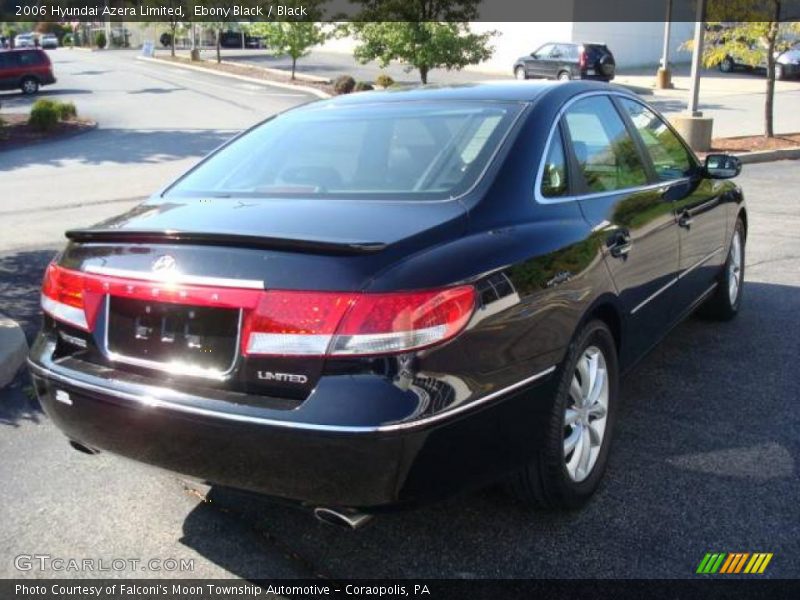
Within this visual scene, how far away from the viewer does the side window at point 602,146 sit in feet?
12.5

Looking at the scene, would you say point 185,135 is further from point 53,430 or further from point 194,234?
point 194,234

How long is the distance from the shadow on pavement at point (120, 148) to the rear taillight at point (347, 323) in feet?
47.2

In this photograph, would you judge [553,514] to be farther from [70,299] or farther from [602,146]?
[70,299]

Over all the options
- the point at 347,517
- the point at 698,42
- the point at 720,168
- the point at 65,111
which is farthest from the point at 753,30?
the point at 65,111

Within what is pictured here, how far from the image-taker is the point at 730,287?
5.71 metres

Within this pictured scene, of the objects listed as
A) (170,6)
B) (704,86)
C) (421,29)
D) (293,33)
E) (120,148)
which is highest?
(170,6)

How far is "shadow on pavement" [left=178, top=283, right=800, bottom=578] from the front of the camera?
121 inches

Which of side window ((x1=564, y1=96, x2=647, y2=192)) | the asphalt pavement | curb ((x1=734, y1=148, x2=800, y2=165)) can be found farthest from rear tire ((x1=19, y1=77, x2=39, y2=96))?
side window ((x1=564, y1=96, x2=647, y2=192))

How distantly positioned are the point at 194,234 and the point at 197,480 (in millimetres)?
820

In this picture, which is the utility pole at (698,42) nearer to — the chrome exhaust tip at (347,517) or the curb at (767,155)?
the curb at (767,155)

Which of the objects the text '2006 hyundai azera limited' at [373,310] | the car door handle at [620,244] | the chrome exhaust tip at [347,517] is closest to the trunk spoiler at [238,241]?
the text '2006 hyundai azera limited' at [373,310]

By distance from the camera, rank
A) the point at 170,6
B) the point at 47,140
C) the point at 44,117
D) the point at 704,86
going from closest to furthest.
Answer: the point at 47,140
the point at 44,117
the point at 704,86
the point at 170,6

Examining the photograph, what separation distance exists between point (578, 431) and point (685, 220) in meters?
1.69

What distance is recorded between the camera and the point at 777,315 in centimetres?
604
